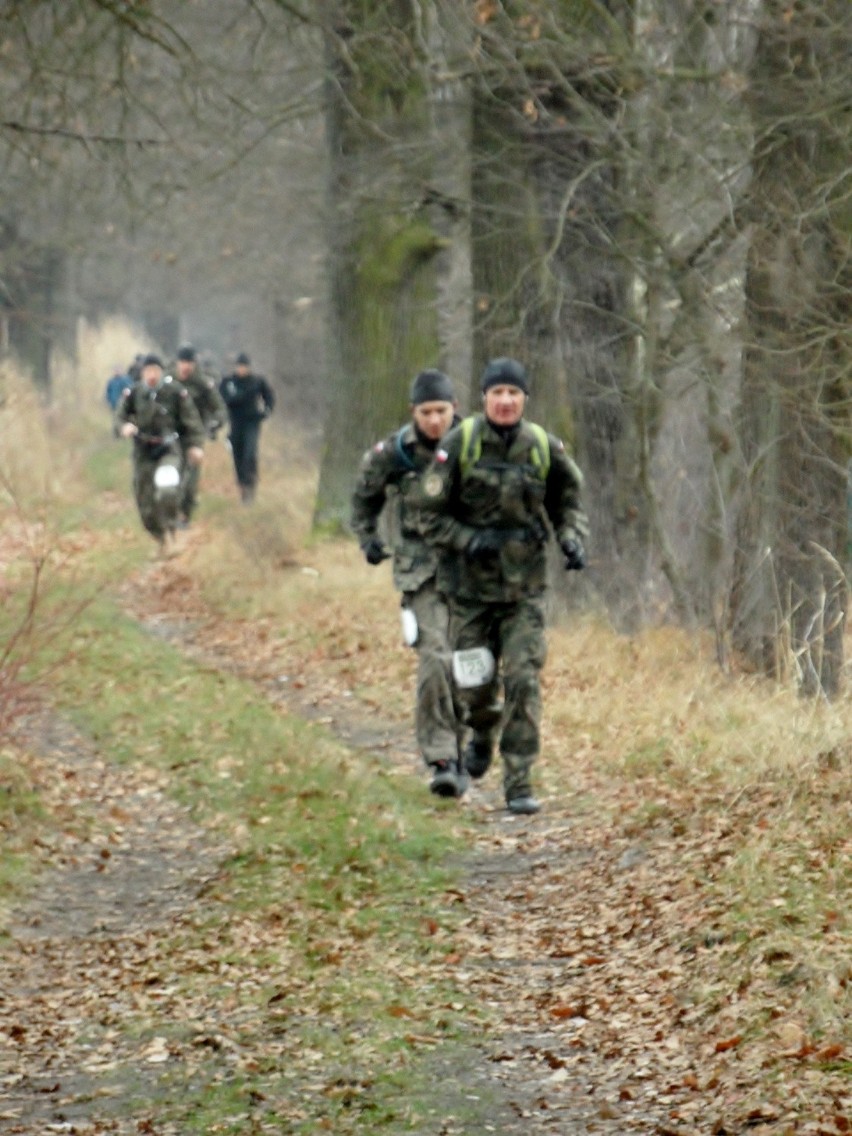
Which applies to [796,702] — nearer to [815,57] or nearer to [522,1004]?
[522,1004]

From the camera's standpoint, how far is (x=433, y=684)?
10.5m

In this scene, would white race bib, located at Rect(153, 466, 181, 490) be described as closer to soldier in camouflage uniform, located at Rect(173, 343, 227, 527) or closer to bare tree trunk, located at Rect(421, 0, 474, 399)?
soldier in camouflage uniform, located at Rect(173, 343, 227, 527)

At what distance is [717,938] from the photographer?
25.0ft

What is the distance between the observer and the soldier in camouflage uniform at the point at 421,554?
34.5ft

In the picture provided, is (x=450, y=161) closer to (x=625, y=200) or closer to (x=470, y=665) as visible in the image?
(x=625, y=200)

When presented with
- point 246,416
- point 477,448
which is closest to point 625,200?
point 477,448

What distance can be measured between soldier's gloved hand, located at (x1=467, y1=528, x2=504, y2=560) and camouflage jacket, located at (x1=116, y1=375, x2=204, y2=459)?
11.6 m

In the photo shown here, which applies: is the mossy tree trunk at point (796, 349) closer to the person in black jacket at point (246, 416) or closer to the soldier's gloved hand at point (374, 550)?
the soldier's gloved hand at point (374, 550)

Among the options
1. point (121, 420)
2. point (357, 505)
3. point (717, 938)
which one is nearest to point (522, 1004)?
point (717, 938)

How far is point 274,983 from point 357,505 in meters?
3.58

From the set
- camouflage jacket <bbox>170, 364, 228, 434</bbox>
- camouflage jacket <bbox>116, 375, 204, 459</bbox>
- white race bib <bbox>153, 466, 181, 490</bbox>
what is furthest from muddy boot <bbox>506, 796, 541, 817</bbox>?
camouflage jacket <bbox>170, 364, 228, 434</bbox>

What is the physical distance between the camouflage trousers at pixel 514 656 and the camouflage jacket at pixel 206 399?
1242 cm

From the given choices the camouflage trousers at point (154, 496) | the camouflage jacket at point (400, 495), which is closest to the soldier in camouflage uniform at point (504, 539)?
the camouflage jacket at point (400, 495)

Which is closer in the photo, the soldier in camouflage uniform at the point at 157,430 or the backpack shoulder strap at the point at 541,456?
the backpack shoulder strap at the point at 541,456
